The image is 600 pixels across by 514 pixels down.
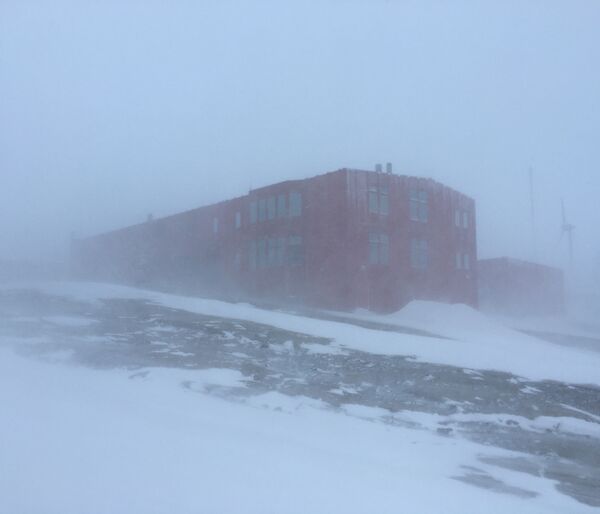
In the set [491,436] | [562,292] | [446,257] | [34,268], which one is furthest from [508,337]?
[34,268]

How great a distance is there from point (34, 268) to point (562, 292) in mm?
41248

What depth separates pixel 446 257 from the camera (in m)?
33.3

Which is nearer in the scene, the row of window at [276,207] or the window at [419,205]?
the window at [419,205]

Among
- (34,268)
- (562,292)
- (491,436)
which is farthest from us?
(562,292)

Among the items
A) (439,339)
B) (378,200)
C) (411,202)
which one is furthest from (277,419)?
(411,202)

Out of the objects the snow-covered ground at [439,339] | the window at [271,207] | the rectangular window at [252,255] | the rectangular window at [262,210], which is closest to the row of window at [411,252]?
the snow-covered ground at [439,339]

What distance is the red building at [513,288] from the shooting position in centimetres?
4669

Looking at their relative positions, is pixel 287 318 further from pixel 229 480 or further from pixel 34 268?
pixel 34 268

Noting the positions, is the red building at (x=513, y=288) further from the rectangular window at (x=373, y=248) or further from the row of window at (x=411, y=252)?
the rectangular window at (x=373, y=248)

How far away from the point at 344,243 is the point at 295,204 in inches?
151

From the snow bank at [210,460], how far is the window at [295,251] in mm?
21598

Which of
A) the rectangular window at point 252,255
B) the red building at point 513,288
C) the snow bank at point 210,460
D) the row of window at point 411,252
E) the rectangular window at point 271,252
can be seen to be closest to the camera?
the snow bank at point 210,460

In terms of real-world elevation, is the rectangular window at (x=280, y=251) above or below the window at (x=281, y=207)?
below

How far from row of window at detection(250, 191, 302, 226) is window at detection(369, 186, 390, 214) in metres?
3.59
